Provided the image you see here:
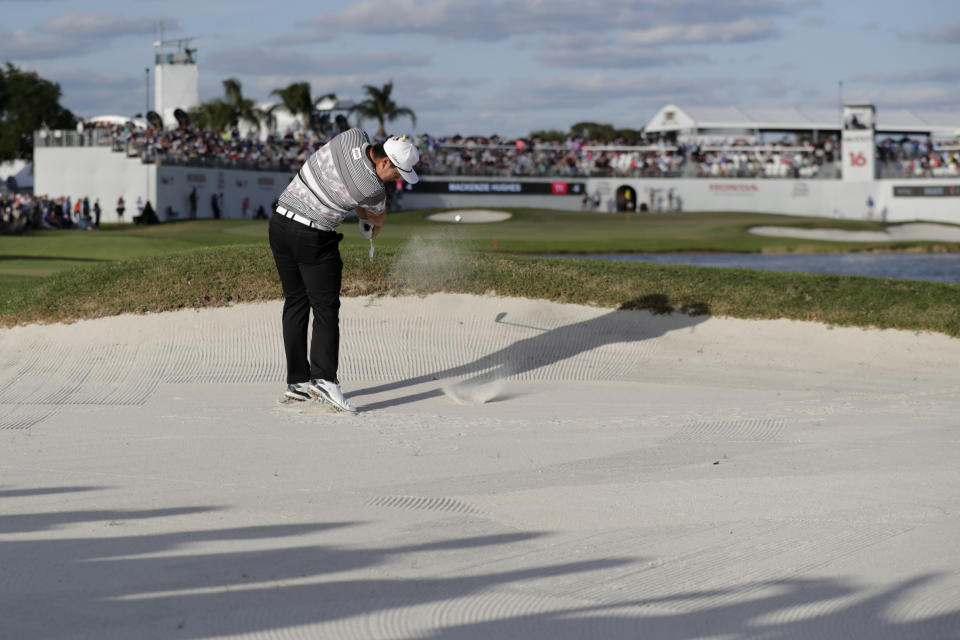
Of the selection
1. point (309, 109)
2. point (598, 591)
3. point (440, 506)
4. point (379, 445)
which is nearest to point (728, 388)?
point (379, 445)

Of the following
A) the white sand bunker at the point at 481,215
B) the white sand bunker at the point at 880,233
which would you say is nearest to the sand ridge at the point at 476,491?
the white sand bunker at the point at 880,233

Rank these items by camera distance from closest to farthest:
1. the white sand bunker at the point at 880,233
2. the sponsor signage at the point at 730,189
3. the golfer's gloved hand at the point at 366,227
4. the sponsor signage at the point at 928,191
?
the golfer's gloved hand at the point at 366,227 → the white sand bunker at the point at 880,233 → the sponsor signage at the point at 928,191 → the sponsor signage at the point at 730,189

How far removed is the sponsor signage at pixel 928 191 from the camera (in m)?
70.5

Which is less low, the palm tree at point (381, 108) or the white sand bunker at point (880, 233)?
the palm tree at point (381, 108)

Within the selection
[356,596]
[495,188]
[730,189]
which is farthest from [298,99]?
[356,596]

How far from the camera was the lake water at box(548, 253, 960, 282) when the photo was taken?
34.4 metres

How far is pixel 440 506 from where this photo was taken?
17.8 feet

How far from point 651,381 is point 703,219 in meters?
56.8

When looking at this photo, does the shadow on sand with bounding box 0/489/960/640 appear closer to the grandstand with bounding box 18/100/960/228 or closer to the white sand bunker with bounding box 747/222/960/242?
the white sand bunker with bounding box 747/222/960/242

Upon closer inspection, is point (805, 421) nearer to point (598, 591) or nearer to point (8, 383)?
point (598, 591)

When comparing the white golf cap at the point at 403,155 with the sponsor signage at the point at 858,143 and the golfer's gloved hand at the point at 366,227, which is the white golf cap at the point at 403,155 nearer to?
the golfer's gloved hand at the point at 366,227

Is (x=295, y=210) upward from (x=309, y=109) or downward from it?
downward

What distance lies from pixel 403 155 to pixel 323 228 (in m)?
0.93

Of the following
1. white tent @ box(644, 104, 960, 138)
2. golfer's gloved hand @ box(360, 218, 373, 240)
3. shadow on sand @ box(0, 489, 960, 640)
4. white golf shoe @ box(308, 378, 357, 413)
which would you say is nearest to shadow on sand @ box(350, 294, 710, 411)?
white golf shoe @ box(308, 378, 357, 413)
